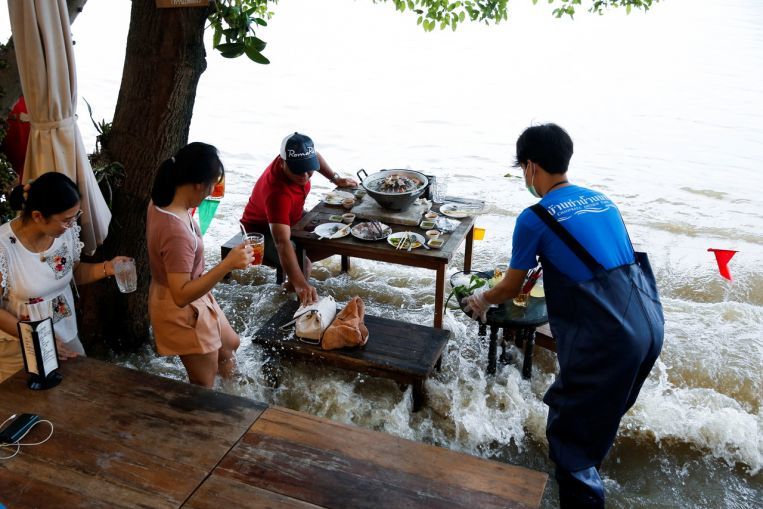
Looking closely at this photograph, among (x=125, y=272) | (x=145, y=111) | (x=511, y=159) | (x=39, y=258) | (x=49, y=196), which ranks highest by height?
(x=145, y=111)

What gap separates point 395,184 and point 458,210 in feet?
2.10

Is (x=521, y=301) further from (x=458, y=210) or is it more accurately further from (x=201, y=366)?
(x=201, y=366)

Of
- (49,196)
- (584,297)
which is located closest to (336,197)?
(49,196)

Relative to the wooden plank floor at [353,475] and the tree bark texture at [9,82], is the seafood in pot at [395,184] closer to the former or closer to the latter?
the tree bark texture at [9,82]

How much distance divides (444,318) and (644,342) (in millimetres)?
2797

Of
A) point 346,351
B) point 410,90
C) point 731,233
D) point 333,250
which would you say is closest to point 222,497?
point 346,351

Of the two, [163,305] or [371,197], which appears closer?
[163,305]

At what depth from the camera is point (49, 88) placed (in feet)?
11.3

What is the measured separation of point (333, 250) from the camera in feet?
17.1

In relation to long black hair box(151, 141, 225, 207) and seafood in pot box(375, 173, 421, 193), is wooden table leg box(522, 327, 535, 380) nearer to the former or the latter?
seafood in pot box(375, 173, 421, 193)

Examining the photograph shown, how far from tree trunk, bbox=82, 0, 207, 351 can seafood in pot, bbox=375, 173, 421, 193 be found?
1763 mm

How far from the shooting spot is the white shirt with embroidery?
10.4 ft

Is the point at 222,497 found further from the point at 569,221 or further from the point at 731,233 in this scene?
the point at 731,233

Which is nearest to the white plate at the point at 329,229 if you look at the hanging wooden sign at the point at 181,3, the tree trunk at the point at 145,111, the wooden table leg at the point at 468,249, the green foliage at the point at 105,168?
the tree trunk at the point at 145,111
